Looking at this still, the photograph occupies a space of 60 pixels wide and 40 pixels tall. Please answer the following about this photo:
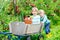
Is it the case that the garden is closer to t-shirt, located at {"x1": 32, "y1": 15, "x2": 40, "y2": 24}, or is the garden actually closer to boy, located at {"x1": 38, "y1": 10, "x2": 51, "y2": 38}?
boy, located at {"x1": 38, "y1": 10, "x2": 51, "y2": 38}

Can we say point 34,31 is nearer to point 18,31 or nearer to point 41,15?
point 18,31

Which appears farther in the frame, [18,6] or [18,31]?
[18,6]

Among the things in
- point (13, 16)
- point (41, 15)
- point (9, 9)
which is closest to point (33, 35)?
point (41, 15)

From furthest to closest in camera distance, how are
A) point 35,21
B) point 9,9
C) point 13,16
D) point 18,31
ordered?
point 9,9 < point 13,16 < point 35,21 < point 18,31

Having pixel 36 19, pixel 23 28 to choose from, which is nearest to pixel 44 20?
pixel 36 19

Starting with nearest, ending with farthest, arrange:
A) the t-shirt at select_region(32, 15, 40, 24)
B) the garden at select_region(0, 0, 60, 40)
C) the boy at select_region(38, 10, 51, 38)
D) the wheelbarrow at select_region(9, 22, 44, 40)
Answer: the wheelbarrow at select_region(9, 22, 44, 40), the t-shirt at select_region(32, 15, 40, 24), the boy at select_region(38, 10, 51, 38), the garden at select_region(0, 0, 60, 40)

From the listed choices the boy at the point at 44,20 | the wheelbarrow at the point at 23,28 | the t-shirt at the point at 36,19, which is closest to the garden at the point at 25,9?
the boy at the point at 44,20

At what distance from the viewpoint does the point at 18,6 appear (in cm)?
584

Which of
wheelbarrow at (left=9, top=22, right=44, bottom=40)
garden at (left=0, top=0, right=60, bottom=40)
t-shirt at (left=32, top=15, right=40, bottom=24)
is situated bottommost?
wheelbarrow at (left=9, top=22, right=44, bottom=40)

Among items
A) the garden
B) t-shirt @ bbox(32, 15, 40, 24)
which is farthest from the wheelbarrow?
the garden

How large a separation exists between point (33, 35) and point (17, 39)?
0.30 metres

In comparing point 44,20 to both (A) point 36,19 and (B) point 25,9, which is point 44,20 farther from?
(B) point 25,9

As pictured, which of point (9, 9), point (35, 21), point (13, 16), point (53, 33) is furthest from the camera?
point (9, 9)

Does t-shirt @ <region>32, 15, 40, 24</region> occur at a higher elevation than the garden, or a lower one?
lower
